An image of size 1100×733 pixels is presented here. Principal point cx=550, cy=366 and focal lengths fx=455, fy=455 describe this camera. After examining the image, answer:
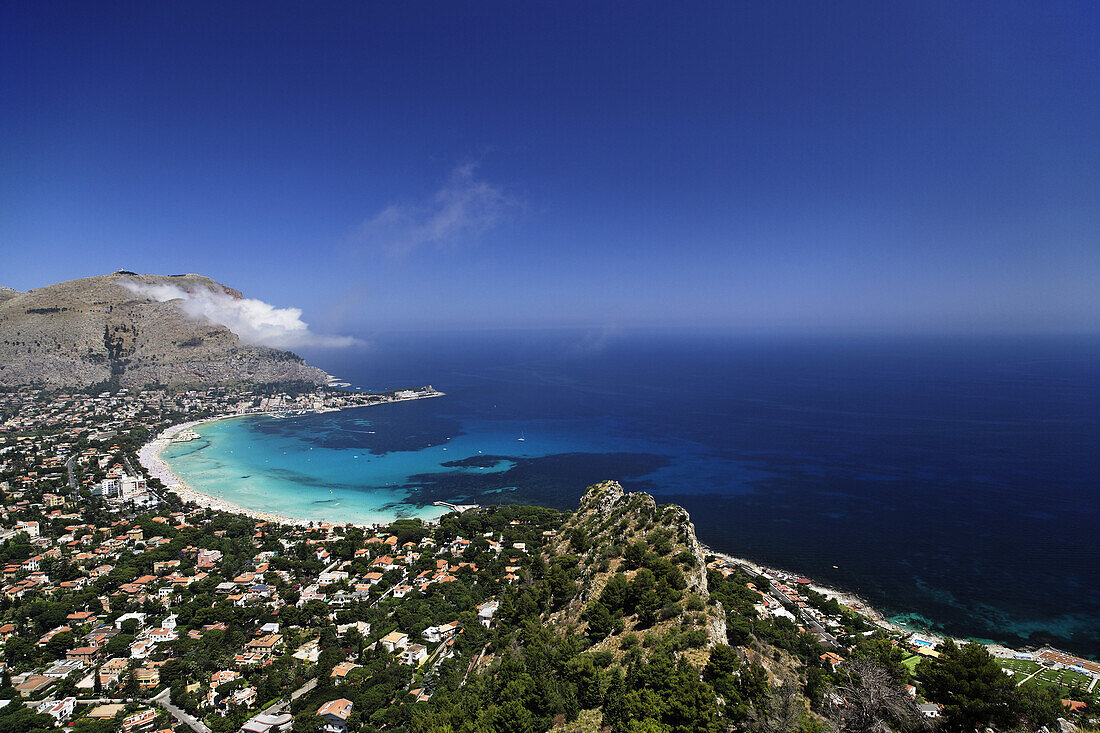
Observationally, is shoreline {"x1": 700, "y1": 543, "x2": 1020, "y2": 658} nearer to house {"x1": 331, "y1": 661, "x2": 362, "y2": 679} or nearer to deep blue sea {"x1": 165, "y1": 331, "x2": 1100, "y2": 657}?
deep blue sea {"x1": 165, "y1": 331, "x2": 1100, "y2": 657}

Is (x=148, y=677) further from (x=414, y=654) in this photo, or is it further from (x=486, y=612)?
(x=486, y=612)

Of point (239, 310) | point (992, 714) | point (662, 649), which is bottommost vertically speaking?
point (662, 649)

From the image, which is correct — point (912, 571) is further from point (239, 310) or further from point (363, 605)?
point (239, 310)

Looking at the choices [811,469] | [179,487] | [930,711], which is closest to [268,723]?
[930,711]

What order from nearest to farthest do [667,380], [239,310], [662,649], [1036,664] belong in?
1. [662,649]
2. [1036,664]
3. [667,380]
4. [239,310]

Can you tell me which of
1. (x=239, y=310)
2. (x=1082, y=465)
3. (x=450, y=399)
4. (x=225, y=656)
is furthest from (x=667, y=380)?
(x=239, y=310)

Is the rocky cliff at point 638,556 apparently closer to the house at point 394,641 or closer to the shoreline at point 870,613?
the house at point 394,641

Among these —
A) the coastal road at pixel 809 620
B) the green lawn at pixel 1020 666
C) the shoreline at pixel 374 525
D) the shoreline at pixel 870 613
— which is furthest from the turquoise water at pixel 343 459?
the green lawn at pixel 1020 666
